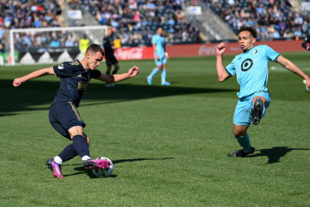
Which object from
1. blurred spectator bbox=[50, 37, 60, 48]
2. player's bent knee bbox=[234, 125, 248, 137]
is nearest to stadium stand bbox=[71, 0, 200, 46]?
blurred spectator bbox=[50, 37, 60, 48]

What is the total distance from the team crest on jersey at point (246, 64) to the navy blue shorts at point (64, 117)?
8.14 ft

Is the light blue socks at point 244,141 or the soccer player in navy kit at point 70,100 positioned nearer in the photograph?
the soccer player in navy kit at point 70,100

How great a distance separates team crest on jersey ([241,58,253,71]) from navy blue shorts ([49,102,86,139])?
8.14 ft

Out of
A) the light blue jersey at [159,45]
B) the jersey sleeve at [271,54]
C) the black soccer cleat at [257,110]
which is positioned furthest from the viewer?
the light blue jersey at [159,45]

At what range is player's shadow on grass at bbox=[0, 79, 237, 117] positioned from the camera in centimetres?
1890

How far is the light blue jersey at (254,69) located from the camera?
30.0ft

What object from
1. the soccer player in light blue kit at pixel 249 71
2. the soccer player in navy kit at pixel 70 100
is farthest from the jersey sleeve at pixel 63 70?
the soccer player in light blue kit at pixel 249 71

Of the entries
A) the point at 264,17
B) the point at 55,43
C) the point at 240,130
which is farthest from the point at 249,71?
the point at 264,17

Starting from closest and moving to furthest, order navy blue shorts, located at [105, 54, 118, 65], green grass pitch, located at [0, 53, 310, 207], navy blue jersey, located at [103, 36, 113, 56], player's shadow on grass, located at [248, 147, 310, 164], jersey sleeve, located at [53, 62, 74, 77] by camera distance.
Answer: green grass pitch, located at [0, 53, 310, 207] < jersey sleeve, located at [53, 62, 74, 77] < player's shadow on grass, located at [248, 147, 310, 164] < navy blue shorts, located at [105, 54, 118, 65] < navy blue jersey, located at [103, 36, 113, 56]

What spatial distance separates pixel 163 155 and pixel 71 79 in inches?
90.3

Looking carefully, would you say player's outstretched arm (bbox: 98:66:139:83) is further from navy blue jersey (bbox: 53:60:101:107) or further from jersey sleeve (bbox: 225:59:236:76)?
jersey sleeve (bbox: 225:59:236:76)

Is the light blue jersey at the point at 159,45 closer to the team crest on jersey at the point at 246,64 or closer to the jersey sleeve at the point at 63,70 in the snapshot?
the team crest on jersey at the point at 246,64

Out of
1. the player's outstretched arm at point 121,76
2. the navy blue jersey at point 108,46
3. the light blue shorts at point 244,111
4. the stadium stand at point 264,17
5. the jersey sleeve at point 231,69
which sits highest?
the player's outstretched arm at point 121,76

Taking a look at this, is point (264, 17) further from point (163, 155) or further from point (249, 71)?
point (249, 71)
